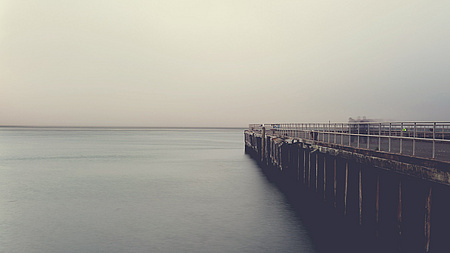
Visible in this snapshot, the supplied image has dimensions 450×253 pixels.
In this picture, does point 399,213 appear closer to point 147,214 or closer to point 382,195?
point 382,195

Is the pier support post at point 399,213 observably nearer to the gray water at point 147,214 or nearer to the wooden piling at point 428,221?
the wooden piling at point 428,221

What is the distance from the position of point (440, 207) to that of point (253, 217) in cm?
1597

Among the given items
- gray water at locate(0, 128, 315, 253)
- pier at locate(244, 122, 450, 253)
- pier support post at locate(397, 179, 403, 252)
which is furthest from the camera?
gray water at locate(0, 128, 315, 253)

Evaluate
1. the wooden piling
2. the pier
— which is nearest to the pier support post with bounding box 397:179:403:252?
the pier

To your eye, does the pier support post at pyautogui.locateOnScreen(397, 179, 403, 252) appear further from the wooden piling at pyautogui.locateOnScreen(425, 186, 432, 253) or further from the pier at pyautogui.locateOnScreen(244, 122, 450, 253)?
the wooden piling at pyautogui.locateOnScreen(425, 186, 432, 253)

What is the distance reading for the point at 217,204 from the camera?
3141cm

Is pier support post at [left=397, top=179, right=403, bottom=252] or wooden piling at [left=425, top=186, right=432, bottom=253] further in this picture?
pier support post at [left=397, top=179, right=403, bottom=252]

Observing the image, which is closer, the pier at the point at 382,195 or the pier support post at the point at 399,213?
the pier at the point at 382,195

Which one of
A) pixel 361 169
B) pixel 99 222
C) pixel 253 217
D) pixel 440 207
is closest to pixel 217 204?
pixel 253 217

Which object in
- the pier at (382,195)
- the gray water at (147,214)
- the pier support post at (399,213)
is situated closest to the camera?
the pier at (382,195)

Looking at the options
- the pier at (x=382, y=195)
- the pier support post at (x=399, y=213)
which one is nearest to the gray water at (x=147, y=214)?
the pier at (x=382, y=195)

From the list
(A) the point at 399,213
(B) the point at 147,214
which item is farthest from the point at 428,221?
(B) the point at 147,214

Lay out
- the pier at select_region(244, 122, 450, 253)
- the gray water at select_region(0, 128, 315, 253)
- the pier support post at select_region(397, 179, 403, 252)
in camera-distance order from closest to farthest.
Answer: the pier at select_region(244, 122, 450, 253)
the pier support post at select_region(397, 179, 403, 252)
the gray water at select_region(0, 128, 315, 253)

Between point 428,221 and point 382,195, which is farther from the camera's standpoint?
point 382,195
